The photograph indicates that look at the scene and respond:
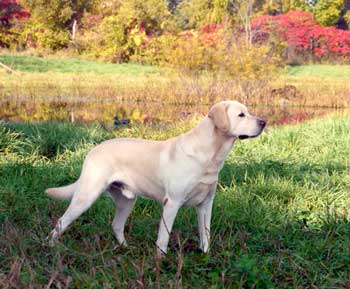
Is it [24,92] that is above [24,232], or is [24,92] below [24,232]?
below

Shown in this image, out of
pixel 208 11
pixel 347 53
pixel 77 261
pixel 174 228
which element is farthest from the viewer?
pixel 208 11

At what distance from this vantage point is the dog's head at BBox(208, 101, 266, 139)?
4.09 metres

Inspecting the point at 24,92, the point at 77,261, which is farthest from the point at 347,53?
the point at 77,261

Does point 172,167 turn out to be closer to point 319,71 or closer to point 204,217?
point 204,217

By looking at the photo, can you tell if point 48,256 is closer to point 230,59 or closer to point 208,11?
point 230,59

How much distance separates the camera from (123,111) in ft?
57.5

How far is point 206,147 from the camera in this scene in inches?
163

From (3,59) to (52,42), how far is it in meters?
7.08

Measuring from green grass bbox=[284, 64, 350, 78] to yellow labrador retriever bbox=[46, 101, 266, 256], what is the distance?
1009 inches

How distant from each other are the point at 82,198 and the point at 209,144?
3.39 feet

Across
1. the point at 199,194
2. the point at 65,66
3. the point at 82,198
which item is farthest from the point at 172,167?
the point at 65,66

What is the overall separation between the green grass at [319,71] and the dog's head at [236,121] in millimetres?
25635

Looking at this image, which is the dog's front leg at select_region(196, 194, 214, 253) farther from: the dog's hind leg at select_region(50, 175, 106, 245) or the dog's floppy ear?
the dog's hind leg at select_region(50, 175, 106, 245)

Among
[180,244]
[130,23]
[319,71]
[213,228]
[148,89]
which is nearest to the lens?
[180,244]
